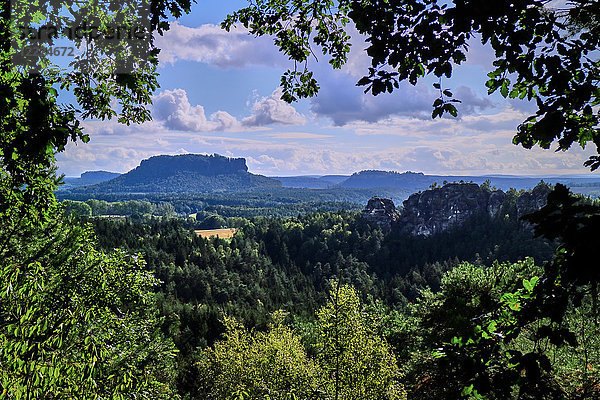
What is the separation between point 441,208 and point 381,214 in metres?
27.2

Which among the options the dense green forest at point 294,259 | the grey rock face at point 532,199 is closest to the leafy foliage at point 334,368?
the dense green forest at point 294,259

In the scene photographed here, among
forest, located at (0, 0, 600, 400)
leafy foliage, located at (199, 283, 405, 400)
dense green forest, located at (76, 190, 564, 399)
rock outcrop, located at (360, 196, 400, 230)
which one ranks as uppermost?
forest, located at (0, 0, 600, 400)

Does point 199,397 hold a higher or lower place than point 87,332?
lower

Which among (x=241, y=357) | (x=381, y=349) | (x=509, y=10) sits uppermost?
(x=509, y=10)

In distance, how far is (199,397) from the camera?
3191 centimetres

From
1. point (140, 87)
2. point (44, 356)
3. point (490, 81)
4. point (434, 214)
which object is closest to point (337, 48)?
point (490, 81)

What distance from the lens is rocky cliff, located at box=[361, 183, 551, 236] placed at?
467 feet

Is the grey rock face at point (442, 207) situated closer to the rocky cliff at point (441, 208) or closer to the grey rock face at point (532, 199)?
the rocky cliff at point (441, 208)

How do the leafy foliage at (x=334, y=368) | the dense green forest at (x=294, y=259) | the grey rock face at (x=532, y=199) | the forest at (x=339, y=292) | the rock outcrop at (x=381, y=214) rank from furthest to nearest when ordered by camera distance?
the rock outcrop at (x=381, y=214)
the grey rock face at (x=532, y=199)
the dense green forest at (x=294, y=259)
the leafy foliage at (x=334, y=368)
the forest at (x=339, y=292)

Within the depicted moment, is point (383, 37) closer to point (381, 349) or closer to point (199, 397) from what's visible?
point (381, 349)

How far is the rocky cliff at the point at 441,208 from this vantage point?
14225cm

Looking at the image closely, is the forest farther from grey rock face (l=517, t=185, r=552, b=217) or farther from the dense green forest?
grey rock face (l=517, t=185, r=552, b=217)

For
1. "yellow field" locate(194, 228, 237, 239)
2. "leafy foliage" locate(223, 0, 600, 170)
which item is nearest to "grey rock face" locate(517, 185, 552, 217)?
"yellow field" locate(194, 228, 237, 239)

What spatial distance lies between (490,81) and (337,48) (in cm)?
282
